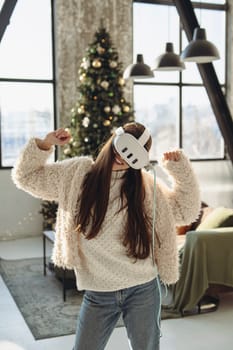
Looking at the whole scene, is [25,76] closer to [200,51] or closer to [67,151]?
[67,151]

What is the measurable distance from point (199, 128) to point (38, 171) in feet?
21.6

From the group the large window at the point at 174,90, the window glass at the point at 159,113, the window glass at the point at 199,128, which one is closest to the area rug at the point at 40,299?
the window glass at the point at 159,113

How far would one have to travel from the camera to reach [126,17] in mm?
6969

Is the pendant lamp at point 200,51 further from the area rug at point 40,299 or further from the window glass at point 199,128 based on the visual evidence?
the window glass at point 199,128

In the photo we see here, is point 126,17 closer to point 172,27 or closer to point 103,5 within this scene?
point 103,5

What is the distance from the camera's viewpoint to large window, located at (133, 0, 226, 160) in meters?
7.40

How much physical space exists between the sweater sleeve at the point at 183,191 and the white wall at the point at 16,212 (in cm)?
509

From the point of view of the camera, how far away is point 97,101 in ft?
20.4

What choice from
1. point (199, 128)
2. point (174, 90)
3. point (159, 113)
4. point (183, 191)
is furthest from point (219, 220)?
point (199, 128)

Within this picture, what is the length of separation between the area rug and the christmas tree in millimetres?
1806

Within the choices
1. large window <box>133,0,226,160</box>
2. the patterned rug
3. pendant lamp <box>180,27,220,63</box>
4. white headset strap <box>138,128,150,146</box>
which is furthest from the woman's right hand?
large window <box>133,0,226,160</box>

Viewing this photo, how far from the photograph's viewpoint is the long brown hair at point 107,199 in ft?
5.30

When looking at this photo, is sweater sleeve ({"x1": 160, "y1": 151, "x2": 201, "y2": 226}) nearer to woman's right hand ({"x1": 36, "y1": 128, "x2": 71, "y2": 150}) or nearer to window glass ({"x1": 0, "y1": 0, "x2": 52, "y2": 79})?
woman's right hand ({"x1": 36, "y1": 128, "x2": 71, "y2": 150})

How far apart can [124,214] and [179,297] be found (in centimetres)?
230
